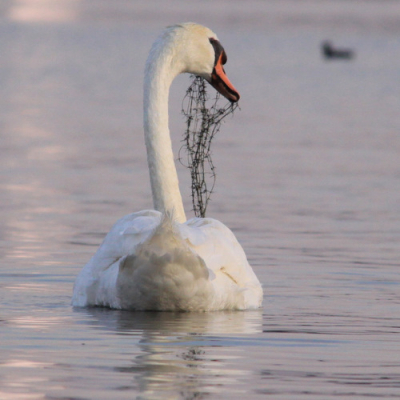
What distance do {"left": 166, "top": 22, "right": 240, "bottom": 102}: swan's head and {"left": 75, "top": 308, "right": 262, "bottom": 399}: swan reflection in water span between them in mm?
2062

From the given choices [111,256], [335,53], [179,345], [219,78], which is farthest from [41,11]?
[179,345]

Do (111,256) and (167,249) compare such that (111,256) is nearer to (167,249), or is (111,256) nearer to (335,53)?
(167,249)

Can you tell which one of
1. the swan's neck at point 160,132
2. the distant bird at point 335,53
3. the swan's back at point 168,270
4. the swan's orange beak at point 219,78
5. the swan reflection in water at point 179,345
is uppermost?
the distant bird at point 335,53

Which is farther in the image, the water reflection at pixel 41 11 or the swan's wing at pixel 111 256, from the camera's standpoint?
the water reflection at pixel 41 11

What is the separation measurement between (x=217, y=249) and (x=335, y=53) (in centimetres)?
4604

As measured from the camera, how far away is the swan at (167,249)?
7.42 meters

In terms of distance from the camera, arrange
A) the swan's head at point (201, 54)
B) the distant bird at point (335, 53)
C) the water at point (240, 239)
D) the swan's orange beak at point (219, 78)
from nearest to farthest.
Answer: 1. the water at point (240, 239)
2. the swan's head at point (201, 54)
3. the swan's orange beak at point (219, 78)
4. the distant bird at point (335, 53)

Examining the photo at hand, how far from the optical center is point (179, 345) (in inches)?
276

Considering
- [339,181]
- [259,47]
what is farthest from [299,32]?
[339,181]

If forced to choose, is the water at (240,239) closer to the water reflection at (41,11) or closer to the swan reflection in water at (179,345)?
the swan reflection in water at (179,345)

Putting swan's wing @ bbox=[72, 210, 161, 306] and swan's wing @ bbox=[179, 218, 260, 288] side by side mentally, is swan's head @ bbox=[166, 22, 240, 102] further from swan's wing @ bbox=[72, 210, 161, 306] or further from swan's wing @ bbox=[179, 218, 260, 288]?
swan's wing @ bbox=[72, 210, 161, 306]

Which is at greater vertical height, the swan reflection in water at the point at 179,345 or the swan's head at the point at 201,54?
the swan's head at the point at 201,54

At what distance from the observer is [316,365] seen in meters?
6.57

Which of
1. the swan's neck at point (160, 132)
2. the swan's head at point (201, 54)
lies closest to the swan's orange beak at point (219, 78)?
the swan's head at point (201, 54)
